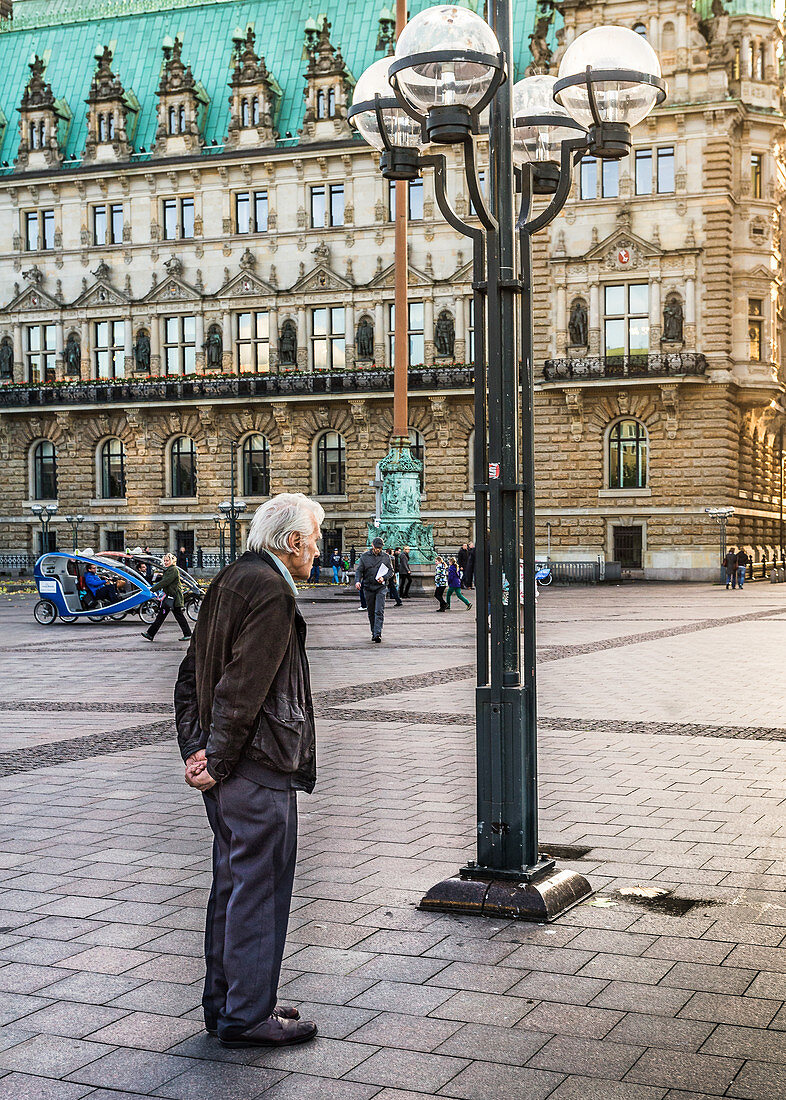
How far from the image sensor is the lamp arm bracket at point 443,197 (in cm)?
661

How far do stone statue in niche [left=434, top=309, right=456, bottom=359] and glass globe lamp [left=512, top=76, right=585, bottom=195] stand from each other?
46335 millimetres

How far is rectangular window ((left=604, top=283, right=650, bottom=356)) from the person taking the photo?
5044 cm

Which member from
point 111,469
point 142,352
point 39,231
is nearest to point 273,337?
point 142,352

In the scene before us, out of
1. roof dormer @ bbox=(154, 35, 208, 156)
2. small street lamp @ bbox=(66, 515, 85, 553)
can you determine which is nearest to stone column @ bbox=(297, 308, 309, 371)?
roof dormer @ bbox=(154, 35, 208, 156)

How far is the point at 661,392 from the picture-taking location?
49.5 meters

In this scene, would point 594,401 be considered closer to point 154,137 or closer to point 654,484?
point 654,484

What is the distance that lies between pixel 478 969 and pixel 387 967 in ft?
1.24

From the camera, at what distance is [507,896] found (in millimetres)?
6215

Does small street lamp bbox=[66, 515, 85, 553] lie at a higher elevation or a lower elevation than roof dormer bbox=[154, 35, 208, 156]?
lower

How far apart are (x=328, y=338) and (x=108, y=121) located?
14698mm

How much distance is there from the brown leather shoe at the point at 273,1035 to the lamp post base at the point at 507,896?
159cm

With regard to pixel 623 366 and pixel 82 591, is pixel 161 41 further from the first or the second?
pixel 82 591

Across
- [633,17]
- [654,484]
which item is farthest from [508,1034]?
[633,17]

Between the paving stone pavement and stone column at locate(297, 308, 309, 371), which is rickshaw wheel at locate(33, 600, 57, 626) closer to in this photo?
the paving stone pavement
